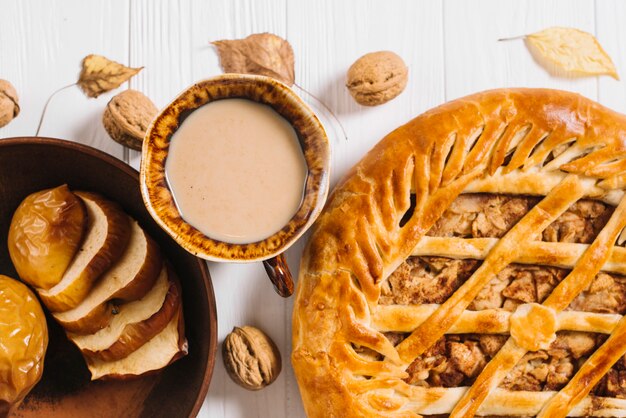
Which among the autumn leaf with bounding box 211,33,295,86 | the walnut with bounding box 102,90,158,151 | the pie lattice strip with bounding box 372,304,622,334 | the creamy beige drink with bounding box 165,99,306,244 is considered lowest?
the pie lattice strip with bounding box 372,304,622,334

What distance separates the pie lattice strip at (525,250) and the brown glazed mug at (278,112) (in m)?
0.27

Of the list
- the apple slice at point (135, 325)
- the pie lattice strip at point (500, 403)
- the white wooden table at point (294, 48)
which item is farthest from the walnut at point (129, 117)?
the pie lattice strip at point (500, 403)

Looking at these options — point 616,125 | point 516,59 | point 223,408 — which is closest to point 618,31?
point 516,59

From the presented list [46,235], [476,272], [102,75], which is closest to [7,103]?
[102,75]

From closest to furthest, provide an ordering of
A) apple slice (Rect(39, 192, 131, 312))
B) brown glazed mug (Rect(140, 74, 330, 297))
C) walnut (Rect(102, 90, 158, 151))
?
1. brown glazed mug (Rect(140, 74, 330, 297))
2. apple slice (Rect(39, 192, 131, 312))
3. walnut (Rect(102, 90, 158, 151))

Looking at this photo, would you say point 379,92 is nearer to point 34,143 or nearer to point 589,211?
point 589,211

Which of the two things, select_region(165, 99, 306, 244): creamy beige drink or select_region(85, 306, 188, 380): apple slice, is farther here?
select_region(85, 306, 188, 380): apple slice

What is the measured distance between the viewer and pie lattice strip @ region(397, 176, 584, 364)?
55.3 inches

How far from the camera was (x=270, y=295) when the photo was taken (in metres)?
1.64

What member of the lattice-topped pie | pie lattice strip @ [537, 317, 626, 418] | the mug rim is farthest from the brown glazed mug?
pie lattice strip @ [537, 317, 626, 418]

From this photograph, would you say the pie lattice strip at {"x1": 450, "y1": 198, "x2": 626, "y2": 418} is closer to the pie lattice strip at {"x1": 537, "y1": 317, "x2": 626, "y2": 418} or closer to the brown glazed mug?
the pie lattice strip at {"x1": 537, "y1": 317, "x2": 626, "y2": 418}

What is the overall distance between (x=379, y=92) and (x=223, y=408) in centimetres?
81

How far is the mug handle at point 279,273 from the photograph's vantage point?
136cm

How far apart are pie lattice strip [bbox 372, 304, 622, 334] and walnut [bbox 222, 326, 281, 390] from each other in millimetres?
287
